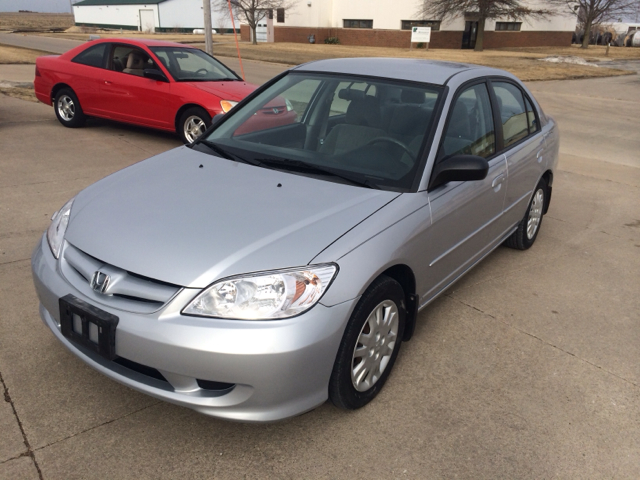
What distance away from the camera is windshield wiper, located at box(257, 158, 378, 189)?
125 inches

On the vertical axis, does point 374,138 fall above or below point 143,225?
above

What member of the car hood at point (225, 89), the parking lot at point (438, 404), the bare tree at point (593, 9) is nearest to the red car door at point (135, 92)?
the car hood at point (225, 89)

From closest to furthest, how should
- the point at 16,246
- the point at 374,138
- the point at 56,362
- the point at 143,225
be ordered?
the point at 143,225 → the point at 56,362 → the point at 374,138 → the point at 16,246

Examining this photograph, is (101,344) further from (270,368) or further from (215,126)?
(215,126)

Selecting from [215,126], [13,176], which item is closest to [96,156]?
[13,176]

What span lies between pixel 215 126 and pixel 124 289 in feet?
6.19

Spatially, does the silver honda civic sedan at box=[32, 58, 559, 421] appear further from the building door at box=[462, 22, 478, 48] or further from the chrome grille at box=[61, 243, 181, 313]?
the building door at box=[462, 22, 478, 48]

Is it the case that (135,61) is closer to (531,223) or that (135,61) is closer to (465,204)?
(531,223)

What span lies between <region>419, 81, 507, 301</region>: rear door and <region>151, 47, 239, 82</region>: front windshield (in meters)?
5.65

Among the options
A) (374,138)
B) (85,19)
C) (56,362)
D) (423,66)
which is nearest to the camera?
(56,362)

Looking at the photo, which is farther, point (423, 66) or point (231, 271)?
point (423, 66)

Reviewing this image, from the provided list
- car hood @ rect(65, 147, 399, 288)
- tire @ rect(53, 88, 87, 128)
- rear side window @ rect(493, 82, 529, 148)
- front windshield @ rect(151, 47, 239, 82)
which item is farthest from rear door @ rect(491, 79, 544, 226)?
tire @ rect(53, 88, 87, 128)

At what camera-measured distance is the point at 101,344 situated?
98.1 inches

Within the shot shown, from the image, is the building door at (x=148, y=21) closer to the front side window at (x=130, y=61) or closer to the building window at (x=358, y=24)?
the building window at (x=358, y=24)
